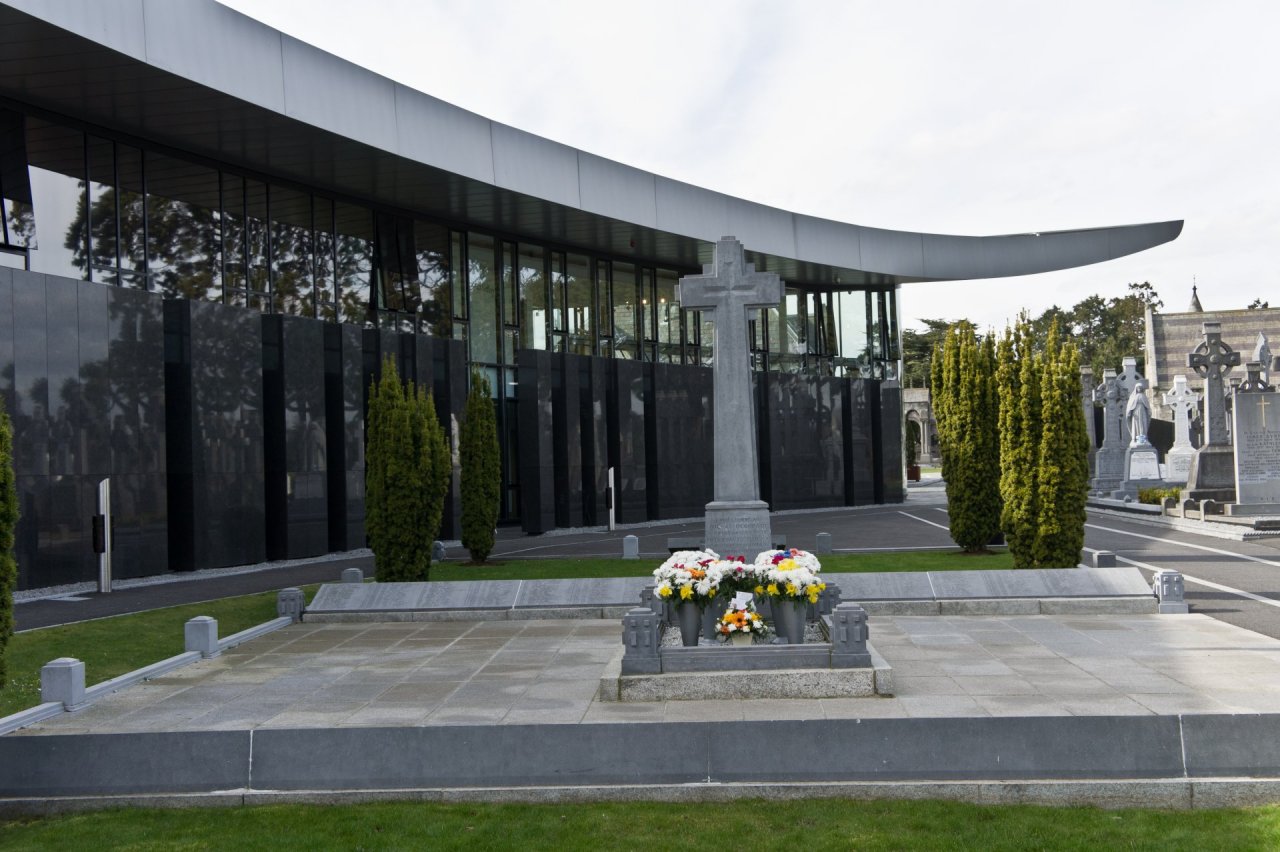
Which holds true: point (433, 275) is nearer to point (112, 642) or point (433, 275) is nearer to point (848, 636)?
point (112, 642)

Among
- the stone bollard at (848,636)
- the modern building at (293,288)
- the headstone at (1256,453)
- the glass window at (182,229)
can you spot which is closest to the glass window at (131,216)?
the modern building at (293,288)

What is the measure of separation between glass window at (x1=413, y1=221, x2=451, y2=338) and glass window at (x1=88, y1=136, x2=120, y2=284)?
956 cm

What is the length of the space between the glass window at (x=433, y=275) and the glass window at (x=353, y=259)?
1884 millimetres

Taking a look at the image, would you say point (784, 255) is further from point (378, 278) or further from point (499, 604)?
point (499, 604)

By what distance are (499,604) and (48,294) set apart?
10193mm

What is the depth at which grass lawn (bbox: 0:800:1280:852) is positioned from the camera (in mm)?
6770

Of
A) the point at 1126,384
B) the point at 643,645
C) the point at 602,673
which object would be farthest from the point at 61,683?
the point at 1126,384

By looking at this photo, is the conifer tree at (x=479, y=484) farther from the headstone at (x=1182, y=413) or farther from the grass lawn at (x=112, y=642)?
the headstone at (x=1182, y=413)

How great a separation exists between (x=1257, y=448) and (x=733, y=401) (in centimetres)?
2112

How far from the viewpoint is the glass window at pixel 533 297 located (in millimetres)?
34656

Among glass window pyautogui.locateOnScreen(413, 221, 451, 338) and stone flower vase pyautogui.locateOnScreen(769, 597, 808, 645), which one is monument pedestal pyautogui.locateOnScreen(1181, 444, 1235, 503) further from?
stone flower vase pyautogui.locateOnScreen(769, 597, 808, 645)

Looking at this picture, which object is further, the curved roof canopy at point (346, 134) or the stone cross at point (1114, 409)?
the stone cross at point (1114, 409)

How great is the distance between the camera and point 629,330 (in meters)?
38.1

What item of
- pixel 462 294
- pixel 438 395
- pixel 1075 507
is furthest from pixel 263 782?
pixel 462 294
